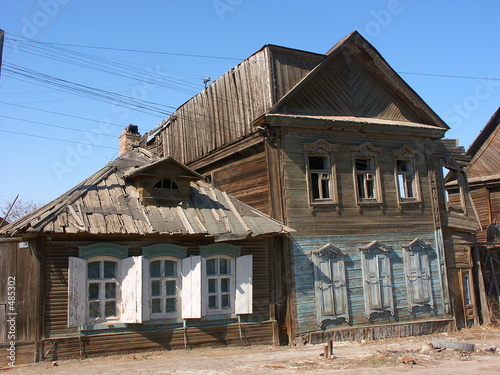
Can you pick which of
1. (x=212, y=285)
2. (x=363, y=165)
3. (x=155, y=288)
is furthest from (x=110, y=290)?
(x=363, y=165)

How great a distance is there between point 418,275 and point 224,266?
656 cm

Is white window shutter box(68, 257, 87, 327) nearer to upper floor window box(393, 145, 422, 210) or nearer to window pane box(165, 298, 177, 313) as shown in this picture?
window pane box(165, 298, 177, 313)

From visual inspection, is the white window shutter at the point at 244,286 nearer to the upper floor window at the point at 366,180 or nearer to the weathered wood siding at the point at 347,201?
the weathered wood siding at the point at 347,201

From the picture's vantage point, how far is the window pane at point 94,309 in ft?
38.0

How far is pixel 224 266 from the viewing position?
44.3ft

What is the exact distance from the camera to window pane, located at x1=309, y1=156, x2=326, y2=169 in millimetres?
15516

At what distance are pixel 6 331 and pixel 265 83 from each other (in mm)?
9392

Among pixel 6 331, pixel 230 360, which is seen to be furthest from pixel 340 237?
pixel 6 331

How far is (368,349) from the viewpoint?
43.9ft

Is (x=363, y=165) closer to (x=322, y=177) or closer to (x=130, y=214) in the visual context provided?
(x=322, y=177)

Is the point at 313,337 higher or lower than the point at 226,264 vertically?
lower

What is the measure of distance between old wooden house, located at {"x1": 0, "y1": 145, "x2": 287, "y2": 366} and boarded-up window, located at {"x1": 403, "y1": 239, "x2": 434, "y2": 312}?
4558mm

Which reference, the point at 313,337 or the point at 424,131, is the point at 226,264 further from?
the point at 424,131

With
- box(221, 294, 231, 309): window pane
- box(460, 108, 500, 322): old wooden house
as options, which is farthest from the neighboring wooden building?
box(221, 294, 231, 309): window pane
